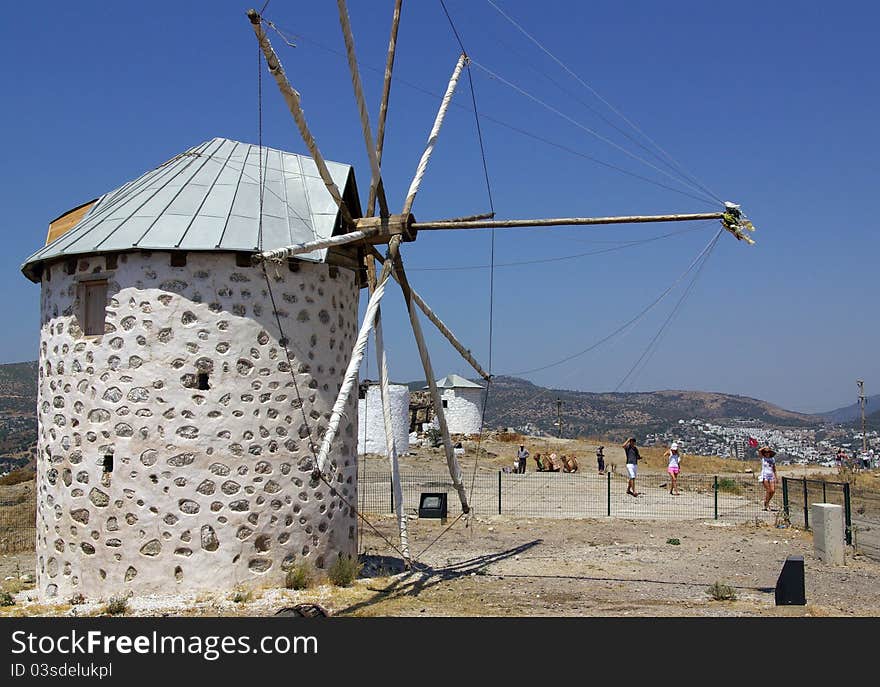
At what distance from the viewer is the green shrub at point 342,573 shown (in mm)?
12273

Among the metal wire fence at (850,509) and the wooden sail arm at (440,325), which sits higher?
the wooden sail arm at (440,325)

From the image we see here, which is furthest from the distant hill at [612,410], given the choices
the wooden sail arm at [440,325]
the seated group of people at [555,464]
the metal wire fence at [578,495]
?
the wooden sail arm at [440,325]

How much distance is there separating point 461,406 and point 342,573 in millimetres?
33840

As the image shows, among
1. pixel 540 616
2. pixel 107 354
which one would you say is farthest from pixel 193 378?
pixel 540 616

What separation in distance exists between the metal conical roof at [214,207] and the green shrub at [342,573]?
461 centimetres

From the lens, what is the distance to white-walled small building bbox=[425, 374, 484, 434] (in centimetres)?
4594

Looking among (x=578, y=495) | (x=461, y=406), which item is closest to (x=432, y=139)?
(x=578, y=495)

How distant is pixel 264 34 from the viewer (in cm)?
956

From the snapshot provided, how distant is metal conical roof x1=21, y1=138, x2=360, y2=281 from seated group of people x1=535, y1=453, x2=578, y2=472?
2199 cm

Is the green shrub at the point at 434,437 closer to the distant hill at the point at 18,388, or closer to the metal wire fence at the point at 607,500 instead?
the metal wire fence at the point at 607,500

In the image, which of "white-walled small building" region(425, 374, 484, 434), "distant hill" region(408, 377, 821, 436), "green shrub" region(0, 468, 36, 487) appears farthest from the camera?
"distant hill" region(408, 377, 821, 436)

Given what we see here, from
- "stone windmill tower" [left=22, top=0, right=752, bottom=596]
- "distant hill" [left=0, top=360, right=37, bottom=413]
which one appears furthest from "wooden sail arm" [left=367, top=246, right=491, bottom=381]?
"distant hill" [left=0, top=360, right=37, bottom=413]

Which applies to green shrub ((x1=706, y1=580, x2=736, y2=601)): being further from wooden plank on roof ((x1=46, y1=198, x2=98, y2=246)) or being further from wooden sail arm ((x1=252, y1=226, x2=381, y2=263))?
wooden plank on roof ((x1=46, y1=198, x2=98, y2=246))

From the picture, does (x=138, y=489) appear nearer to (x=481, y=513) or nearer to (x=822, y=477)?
(x=481, y=513)
